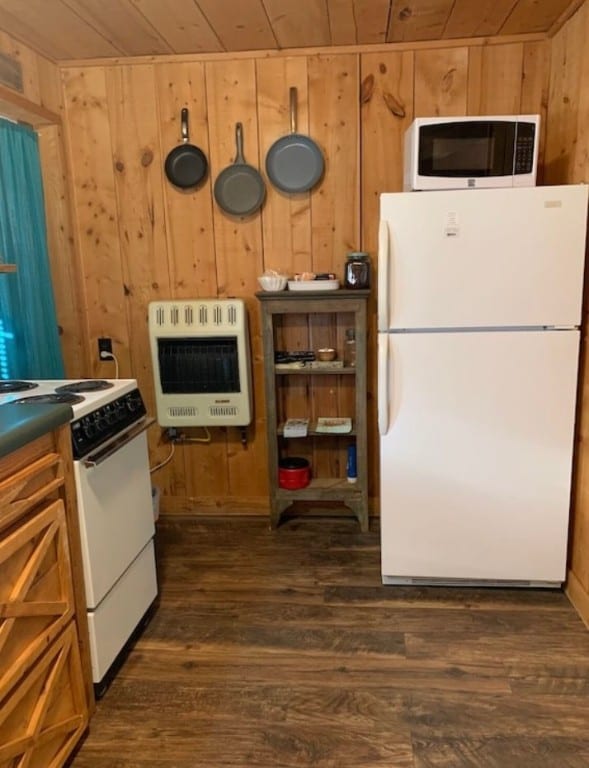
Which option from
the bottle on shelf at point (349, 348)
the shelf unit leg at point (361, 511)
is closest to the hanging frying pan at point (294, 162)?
the bottle on shelf at point (349, 348)

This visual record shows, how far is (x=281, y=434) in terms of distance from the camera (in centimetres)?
303

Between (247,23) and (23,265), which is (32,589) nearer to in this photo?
(23,265)

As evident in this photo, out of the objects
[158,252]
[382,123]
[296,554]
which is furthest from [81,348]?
[382,123]

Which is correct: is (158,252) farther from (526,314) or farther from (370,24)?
(526,314)

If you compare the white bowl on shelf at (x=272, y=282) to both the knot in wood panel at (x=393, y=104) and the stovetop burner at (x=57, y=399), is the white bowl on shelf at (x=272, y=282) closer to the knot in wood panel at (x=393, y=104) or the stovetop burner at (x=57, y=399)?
the knot in wood panel at (x=393, y=104)

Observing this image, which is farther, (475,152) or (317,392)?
(317,392)

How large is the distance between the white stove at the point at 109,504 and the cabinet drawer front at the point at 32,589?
0.45ft

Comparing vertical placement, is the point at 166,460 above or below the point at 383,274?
below

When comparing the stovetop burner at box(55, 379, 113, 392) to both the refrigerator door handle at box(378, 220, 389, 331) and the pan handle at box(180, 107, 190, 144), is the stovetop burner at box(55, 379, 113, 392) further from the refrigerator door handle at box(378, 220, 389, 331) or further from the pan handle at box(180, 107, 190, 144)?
the pan handle at box(180, 107, 190, 144)

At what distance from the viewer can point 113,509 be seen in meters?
1.96

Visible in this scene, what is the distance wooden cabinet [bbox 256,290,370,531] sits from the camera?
2828mm

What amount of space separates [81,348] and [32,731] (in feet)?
6.62

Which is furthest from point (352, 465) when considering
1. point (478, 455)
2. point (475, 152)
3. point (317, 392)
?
point (475, 152)

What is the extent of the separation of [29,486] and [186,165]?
1983 millimetres
